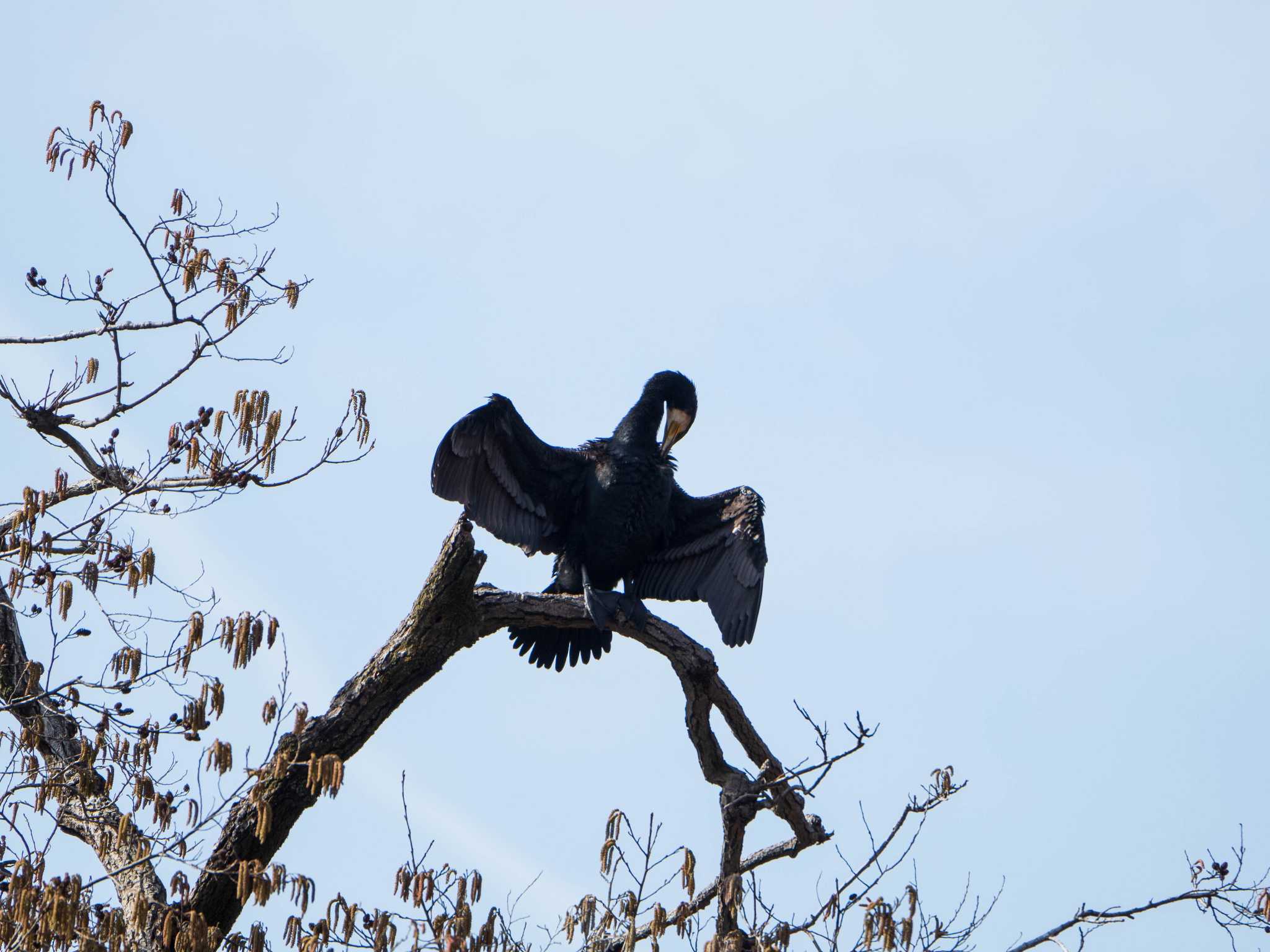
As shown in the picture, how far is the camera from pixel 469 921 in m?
4.64

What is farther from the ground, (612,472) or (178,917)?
(612,472)

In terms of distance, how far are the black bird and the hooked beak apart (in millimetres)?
106

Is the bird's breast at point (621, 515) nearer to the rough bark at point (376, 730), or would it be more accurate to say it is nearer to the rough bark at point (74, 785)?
the rough bark at point (376, 730)

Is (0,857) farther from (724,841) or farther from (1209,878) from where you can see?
(1209,878)

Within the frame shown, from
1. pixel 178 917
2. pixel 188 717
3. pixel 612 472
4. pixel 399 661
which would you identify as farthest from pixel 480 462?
pixel 178 917

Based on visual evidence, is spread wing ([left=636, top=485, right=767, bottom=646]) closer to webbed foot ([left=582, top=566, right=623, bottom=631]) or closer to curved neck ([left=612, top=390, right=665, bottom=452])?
curved neck ([left=612, top=390, right=665, bottom=452])

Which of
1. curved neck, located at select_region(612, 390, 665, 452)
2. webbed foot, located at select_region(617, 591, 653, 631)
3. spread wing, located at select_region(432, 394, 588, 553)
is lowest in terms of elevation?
webbed foot, located at select_region(617, 591, 653, 631)

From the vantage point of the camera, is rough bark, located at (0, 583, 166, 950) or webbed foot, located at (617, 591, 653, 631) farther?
webbed foot, located at (617, 591, 653, 631)

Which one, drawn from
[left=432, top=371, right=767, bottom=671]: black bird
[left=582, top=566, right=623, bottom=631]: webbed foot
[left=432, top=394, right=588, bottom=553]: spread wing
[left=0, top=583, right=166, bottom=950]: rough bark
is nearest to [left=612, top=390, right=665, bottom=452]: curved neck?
[left=432, top=371, right=767, bottom=671]: black bird

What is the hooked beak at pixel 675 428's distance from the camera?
7.05 metres

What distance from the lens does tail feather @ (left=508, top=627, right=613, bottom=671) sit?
6.64 meters

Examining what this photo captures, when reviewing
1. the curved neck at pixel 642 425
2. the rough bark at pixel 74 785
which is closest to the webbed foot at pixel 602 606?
the curved neck at pixel 642 425

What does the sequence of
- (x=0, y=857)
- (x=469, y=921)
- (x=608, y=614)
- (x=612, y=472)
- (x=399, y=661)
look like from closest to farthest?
(x=469, y=921) → (x=0, y=857) → (x=399, y=661) → (x=608, y=614) → (x=612, y=472)

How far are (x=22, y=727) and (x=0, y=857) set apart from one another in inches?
19.4
